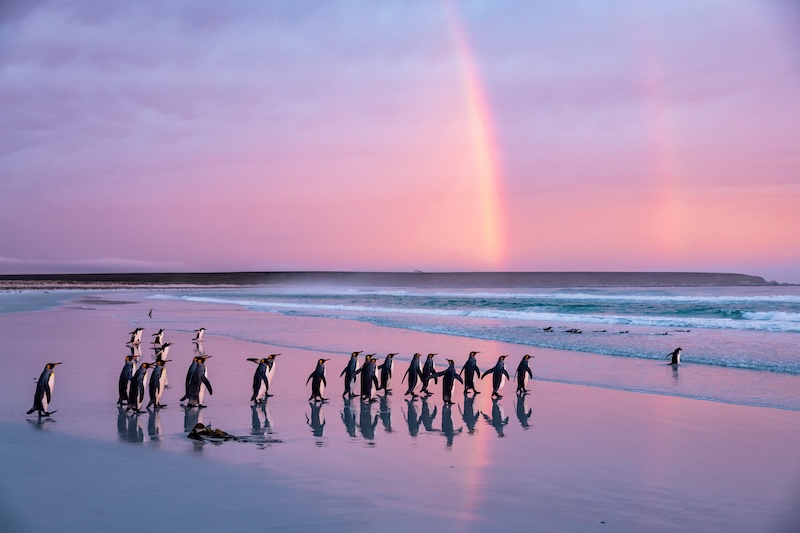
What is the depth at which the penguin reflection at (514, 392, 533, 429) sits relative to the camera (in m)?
8.65

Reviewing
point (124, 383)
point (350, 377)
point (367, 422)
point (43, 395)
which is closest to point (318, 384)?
point (350, 377)

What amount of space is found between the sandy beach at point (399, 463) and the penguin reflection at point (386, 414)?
54mm

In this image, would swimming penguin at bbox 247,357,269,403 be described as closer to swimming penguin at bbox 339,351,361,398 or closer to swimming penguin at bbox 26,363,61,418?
swimming penguin at bbox 339,351,361,398

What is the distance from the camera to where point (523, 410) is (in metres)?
9.53

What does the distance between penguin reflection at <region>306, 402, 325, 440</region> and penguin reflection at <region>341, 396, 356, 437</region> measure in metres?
0.28

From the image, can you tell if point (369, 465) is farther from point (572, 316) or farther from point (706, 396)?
point (572, 316)

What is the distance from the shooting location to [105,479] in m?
5.79

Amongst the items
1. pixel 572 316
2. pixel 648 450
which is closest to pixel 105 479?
pixel 648 450

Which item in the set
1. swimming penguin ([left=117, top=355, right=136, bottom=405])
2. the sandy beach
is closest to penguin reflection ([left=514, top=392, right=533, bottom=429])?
the sandy beach

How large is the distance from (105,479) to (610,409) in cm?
637

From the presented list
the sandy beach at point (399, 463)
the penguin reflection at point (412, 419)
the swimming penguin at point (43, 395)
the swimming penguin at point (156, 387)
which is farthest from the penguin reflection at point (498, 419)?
the swimming penguin at point (43, 395)

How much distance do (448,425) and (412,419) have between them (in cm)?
57

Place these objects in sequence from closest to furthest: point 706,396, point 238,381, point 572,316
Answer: point 706,396 < point 238,381 < point 572,316

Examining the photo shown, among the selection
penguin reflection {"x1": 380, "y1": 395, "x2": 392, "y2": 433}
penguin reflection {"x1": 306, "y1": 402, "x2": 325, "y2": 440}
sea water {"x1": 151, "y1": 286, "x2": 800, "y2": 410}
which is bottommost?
penguin reflection {"x1": 380, "y1": 395, "x2": 392, "y2": 433}
